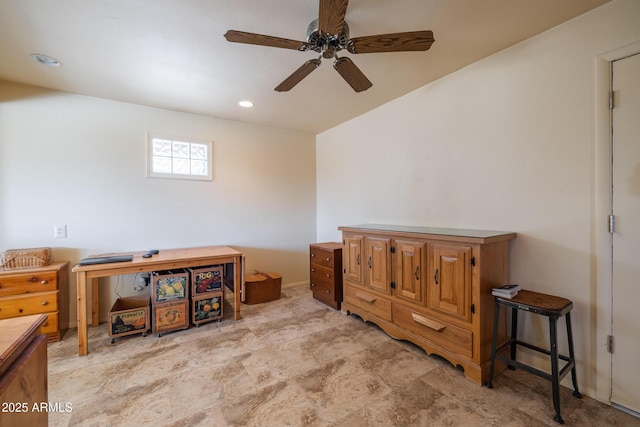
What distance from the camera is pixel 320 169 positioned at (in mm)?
4625

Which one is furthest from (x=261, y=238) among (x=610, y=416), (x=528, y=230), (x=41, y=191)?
(x=610, y=416)

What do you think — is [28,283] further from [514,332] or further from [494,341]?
[514,332]

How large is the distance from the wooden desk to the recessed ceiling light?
182cm

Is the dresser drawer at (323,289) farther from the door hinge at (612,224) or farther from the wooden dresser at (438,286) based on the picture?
the door hinge at (612,224)

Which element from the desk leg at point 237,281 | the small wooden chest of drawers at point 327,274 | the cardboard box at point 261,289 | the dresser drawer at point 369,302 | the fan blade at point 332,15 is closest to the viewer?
the fan blade at point 332,15

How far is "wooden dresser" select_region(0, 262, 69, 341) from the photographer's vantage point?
7.99 ft

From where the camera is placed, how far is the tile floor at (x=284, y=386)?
1672mm

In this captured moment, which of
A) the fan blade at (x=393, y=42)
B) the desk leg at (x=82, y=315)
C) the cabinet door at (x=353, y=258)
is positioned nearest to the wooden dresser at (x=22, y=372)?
the desk leg at (x=82, y=315)

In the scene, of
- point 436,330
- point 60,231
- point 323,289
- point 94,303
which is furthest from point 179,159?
point 436,330

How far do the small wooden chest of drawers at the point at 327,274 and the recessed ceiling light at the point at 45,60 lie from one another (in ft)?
10.4

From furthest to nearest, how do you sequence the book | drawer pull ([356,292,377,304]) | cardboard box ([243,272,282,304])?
1. cardboard box ([243,272,282,304])
2. drawer pull ([356,292,377,304])
3. the book

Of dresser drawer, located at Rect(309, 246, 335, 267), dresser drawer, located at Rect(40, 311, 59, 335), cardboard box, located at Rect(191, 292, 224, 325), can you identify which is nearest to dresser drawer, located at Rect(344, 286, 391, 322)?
dresser drawer, located at Rect(309, 246, 335, 267)

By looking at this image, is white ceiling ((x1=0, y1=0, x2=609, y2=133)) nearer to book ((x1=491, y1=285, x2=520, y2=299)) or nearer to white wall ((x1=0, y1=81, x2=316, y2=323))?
white wall ((x1=0, y1=81, x2=316, y2=323))

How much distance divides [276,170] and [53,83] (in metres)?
2.64
